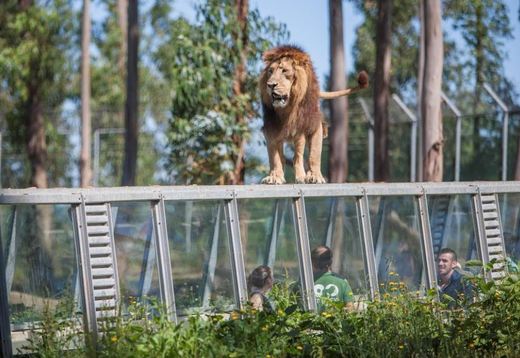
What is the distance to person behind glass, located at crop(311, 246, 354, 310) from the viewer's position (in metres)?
10.5

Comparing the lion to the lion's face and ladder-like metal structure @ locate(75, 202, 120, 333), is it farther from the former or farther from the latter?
ladder-like metal structure @ locate(75, 202, 120, 333)

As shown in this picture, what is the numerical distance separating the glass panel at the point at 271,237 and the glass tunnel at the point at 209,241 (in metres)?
0.01

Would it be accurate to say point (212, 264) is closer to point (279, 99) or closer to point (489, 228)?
point (279, 99)

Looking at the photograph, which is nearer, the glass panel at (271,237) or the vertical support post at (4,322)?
the vertical support post at (4,322)

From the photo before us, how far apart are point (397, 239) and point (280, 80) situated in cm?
178

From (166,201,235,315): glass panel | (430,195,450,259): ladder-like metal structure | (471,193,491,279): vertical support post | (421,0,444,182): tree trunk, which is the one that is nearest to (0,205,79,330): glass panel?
(166,201,235,315): glass panel

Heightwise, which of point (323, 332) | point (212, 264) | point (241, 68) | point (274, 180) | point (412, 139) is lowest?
point (323, 332)

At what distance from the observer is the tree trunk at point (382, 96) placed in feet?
76.3

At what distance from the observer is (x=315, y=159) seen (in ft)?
38.1

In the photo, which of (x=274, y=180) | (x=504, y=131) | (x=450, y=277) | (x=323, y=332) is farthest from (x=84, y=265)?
(x=504, y=131)

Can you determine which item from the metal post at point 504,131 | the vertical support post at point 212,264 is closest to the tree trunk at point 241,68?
the metal post at point 504,131

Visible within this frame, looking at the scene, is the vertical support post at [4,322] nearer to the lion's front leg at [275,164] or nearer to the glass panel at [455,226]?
the lion's front leg at [275,164]

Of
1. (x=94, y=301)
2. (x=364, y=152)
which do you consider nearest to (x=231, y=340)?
(x=94, y=301)

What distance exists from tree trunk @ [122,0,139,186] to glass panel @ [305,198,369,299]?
11475 mm
